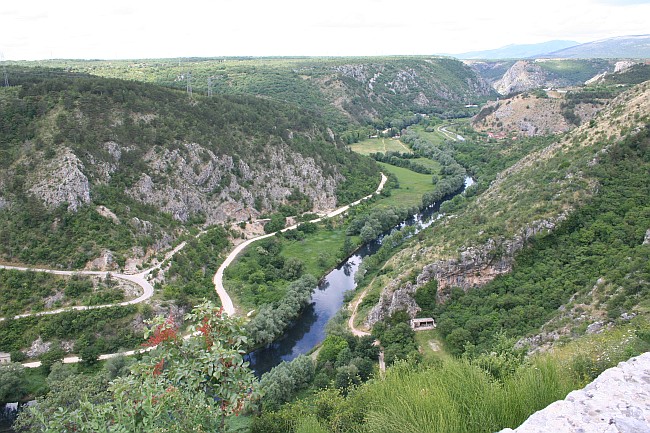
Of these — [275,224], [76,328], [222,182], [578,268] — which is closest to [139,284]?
[76,328]

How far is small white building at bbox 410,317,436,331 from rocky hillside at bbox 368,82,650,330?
1582mm

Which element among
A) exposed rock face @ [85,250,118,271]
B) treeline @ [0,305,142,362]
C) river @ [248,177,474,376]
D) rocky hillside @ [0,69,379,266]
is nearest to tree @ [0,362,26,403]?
treeline @ [0,305,142,362]

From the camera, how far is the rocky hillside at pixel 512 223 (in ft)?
156

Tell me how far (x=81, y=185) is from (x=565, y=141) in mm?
67852

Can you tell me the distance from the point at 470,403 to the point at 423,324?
36.2 m

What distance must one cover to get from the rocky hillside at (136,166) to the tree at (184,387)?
164 feet

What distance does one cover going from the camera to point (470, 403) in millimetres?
10898

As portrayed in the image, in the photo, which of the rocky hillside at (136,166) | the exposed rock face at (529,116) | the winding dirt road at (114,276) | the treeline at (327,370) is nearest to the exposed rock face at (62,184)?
the rocky hillside at (136,166)

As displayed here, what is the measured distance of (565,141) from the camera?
62.8m

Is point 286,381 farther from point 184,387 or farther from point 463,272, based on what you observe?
point 184,387

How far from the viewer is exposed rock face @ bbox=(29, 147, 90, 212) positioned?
59.2 metres

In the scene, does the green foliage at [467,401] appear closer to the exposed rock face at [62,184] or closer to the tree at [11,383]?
the tree at [11,383]

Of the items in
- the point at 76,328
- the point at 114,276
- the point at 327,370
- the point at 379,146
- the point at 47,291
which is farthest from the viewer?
Answer: the point at 379,146

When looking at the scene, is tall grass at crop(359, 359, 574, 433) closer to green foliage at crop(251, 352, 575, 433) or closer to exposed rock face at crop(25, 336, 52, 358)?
green foliage at crop(251, 352, 575, 433)
